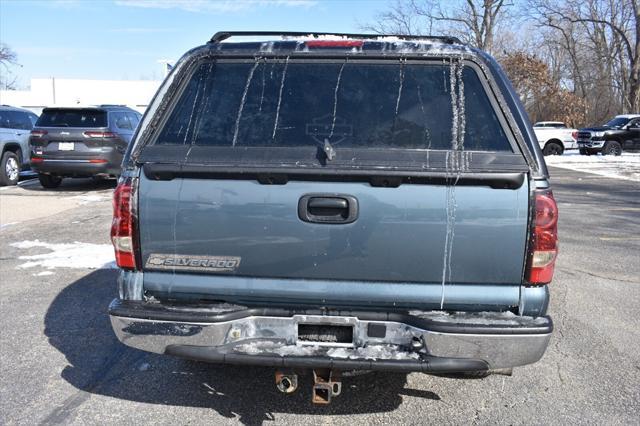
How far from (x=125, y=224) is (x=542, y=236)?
2044 mm

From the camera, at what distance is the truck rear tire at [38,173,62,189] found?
41.5 ft

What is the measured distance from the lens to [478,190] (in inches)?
105

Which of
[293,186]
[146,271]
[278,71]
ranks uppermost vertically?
[278,71]

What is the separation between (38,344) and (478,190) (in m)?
3.46

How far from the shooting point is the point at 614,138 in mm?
25891

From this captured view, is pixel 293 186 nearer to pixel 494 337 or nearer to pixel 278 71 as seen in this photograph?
pixel 278 71

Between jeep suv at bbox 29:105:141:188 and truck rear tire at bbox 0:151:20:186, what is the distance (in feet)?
4.83

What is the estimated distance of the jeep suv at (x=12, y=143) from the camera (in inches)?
511

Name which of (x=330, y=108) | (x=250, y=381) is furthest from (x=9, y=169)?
(x=330, y=108)

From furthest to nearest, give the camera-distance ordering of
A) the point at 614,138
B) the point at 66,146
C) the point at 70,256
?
the point at 614,138
the point at 66,146
the point at 70,256

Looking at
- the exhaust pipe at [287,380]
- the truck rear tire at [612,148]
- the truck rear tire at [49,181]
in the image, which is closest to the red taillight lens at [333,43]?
the exhaust pipe at [287,380]

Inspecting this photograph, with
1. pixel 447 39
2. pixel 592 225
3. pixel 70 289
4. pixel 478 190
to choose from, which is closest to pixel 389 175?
pixel 478 190

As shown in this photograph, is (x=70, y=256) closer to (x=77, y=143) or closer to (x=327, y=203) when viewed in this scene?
(x=327, y=203)

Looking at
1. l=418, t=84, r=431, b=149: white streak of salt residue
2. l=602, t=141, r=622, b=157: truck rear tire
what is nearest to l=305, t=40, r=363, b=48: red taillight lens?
l=418, t=84, r=431, b=149: white streak of salt residue
